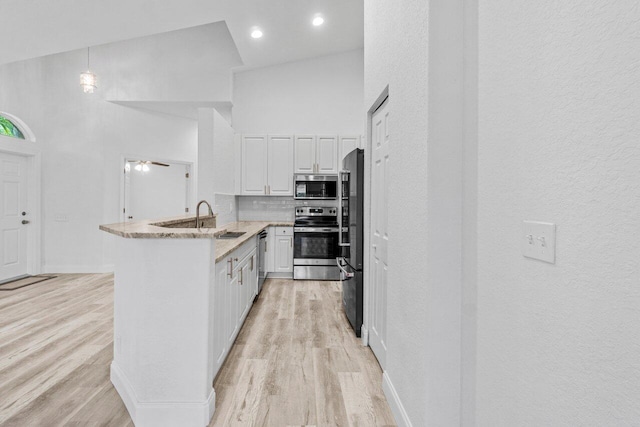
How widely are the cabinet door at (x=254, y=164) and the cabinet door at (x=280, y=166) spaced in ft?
0.33

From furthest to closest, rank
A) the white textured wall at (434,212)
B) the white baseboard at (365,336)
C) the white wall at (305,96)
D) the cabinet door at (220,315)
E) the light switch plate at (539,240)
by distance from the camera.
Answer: the white wall at (305,96)
the white baseboard at (365,336)
the cabinet door at (220,315)
the white textured wall at (434,212)
the light switch plate at (539,240)

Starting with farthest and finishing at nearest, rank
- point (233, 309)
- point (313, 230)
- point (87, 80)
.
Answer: point (313, 230)
point (87, 80)
point (233, 309)

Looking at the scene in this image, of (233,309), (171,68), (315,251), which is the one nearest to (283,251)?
(315,251)

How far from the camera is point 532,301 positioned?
102 centimetres

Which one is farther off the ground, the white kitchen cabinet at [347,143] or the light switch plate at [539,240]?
the white kitchen cabinet at [347,143]

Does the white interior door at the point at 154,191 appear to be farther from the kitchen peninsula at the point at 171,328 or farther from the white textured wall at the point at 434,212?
the white textured wall at the point at 434,212

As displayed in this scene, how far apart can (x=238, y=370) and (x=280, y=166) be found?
3802 mm

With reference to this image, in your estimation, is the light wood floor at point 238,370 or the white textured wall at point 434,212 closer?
the white textured wall at point 434,212

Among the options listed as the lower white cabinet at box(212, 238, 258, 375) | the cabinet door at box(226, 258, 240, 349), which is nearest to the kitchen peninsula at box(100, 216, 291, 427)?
the lower white cabinet at box(212, 238, 258, 375)

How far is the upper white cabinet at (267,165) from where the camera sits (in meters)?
5.73

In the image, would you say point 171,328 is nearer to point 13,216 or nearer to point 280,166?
point 280,166

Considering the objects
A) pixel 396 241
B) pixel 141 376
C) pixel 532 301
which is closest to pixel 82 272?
pixel 141 376

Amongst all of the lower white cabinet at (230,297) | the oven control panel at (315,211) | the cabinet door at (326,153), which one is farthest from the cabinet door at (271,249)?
the lower white cabinet at (230,297)

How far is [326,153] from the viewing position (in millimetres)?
5719
